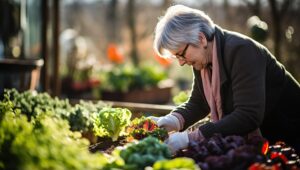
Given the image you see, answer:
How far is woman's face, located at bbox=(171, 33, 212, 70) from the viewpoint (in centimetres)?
297

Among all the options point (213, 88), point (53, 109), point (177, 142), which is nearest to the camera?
point (177, 142)

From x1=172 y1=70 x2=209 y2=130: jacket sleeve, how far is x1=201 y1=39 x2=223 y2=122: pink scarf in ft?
0.49

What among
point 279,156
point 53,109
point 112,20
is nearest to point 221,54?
point 279,156

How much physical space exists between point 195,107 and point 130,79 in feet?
19.2

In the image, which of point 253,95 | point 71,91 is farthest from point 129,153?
point 71,91

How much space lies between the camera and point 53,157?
6.34ft

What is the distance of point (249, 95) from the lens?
2.85m

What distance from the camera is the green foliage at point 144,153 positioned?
234 cm

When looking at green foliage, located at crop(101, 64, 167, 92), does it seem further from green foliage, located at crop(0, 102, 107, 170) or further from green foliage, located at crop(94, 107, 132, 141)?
green foliage, located at crop(0, 102, 107, 170)

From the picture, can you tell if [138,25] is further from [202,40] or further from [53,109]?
[202,40]

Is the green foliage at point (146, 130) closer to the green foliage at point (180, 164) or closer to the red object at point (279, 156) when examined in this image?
the red object at point (279, 156)

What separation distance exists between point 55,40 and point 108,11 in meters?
12.1

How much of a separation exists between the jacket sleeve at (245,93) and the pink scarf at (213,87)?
12 centimetres

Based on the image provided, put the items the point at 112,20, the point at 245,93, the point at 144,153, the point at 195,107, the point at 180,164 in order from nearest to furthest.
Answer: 1. the point at 180,164
2. the point at 144,153
3. the point at 245,93
4. the point at 195,107
5. the point at 112,20
